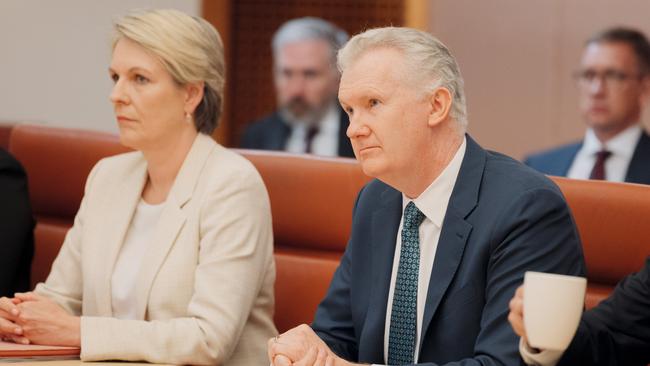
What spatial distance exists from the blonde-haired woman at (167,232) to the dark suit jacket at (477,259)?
0.34 m

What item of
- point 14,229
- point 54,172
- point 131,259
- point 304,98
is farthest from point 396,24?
point 131,259

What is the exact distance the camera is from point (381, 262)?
2340mm

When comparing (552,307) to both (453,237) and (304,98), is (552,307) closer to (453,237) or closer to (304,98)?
(453,237)

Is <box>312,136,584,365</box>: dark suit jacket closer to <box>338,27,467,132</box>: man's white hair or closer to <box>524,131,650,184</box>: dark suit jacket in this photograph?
<box>338,27,467,132</box>: man's white hair

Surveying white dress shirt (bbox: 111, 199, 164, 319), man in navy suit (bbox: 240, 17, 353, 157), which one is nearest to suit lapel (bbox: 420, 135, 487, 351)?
white dress shirt (bbox: 111, 199, 164, 319)

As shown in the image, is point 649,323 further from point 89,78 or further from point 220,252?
point 89,78

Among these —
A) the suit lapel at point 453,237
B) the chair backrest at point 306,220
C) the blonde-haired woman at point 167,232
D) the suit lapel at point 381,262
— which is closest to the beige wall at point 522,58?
the chair backrest at point 306,220

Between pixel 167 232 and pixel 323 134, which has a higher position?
pixel 167 232

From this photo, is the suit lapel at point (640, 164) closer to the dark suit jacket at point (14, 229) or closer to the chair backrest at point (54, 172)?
the chair backrest at point (54, 172)

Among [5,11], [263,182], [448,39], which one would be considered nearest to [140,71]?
[263,182]

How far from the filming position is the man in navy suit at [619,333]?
2084 mm

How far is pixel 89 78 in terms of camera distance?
5074 millimetres

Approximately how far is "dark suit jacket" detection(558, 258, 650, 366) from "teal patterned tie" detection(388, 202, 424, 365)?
1.03ft

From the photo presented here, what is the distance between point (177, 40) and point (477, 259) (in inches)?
42.0
